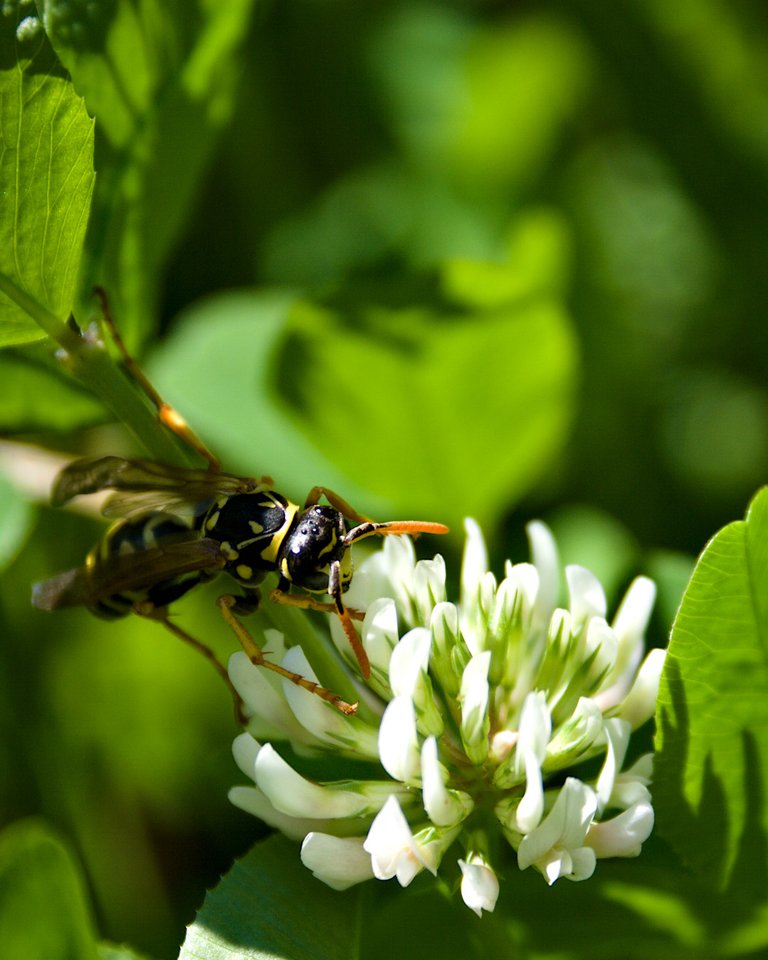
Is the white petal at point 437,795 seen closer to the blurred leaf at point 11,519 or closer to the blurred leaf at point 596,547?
the blurred leaf at point 596,547

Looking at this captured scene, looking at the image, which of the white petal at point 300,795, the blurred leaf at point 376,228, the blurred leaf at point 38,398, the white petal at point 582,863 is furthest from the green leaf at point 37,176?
the blurred leaf at point 376,228

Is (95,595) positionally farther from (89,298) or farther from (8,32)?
(8,32)

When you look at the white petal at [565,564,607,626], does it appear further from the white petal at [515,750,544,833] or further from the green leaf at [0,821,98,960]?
the green leaf at [0,821,98,960]

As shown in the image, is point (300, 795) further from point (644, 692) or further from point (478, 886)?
point (644, 692)

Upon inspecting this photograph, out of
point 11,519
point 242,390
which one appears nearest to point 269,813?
point 11,519

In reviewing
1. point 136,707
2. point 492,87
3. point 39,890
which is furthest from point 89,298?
point 492,87
